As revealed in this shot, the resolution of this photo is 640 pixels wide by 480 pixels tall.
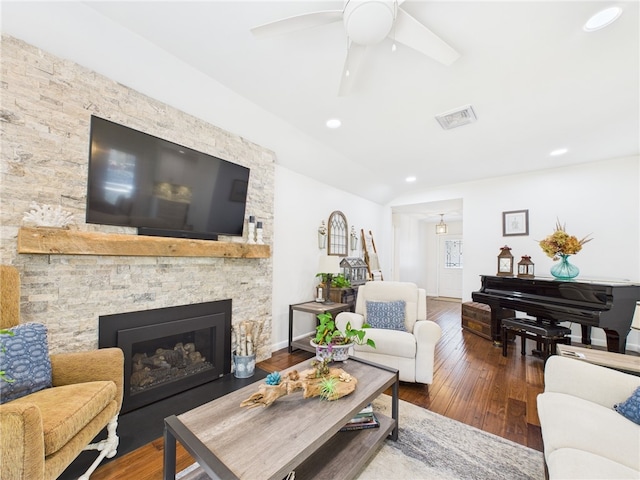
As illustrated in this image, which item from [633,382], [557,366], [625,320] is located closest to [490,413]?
[557,366]

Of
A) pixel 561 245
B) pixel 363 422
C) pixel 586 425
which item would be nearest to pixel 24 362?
pixel 363 422

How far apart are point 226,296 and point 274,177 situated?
163 cm

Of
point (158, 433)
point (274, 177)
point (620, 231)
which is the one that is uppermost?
point (274, 177)

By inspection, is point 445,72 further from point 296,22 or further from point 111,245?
point 111,245

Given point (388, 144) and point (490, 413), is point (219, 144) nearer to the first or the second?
point (388, 144)

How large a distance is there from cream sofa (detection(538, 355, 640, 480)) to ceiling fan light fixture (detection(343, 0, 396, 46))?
219 cm

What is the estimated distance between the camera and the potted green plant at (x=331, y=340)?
1.80m

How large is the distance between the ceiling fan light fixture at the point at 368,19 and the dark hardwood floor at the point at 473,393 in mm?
2741

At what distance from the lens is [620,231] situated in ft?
12.1

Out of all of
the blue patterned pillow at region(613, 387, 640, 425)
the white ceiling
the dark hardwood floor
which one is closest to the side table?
the dark hardwood floor

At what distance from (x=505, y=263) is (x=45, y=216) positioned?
214 inches

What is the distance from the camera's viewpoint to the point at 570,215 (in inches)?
159

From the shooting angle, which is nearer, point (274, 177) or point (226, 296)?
point (226, 296)

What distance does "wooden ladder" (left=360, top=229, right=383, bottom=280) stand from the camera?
5.41 meters
